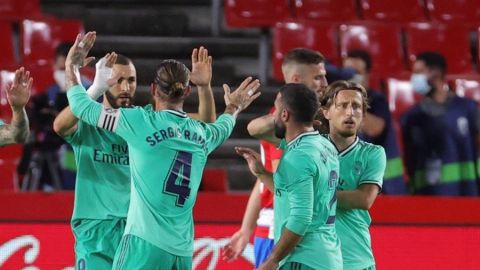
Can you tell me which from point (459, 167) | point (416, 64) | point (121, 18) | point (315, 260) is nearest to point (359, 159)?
point (315, 260)

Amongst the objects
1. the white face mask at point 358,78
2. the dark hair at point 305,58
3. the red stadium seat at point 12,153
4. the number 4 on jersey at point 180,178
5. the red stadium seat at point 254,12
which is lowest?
the red stadium seat at point 12,153

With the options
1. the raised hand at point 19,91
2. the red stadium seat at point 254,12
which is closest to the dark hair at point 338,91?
the raised hand at point 19,91

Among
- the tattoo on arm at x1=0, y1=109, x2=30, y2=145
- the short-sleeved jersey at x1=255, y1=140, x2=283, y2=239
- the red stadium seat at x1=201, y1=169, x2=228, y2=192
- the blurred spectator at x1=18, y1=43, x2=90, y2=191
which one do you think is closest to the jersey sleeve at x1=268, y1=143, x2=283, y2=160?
the short-sleeved jersey at x1=255, y1=140, x2=283, y2=239

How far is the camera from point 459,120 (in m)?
8.59

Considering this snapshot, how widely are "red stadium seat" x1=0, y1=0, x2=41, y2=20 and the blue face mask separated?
333cm

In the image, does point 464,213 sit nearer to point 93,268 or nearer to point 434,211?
point 434,211

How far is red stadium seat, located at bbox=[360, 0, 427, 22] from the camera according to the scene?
10.2m

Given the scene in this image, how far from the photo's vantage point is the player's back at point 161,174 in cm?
516

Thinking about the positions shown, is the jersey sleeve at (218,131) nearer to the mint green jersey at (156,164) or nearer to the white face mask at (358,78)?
the mint green jersey at (156,164)

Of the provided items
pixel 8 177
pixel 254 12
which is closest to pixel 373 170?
pixel 8 177

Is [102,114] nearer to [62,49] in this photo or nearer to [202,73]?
[202,73]

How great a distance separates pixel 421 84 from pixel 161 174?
4078mm

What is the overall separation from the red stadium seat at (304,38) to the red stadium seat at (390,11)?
49 centimetres

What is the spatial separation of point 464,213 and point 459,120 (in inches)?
76.8
